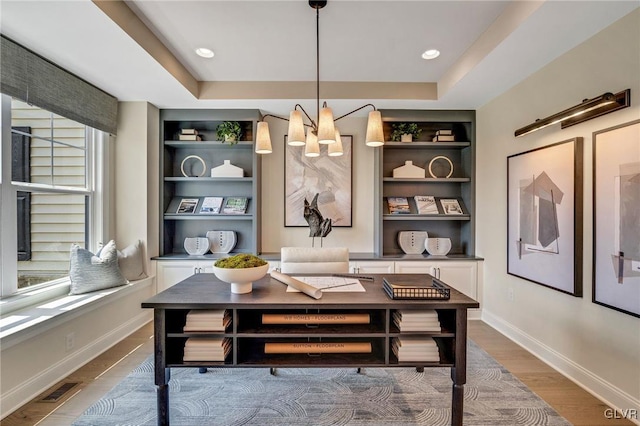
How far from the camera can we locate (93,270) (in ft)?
8.86

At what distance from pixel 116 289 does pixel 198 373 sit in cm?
123

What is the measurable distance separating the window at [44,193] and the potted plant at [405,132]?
328 cm

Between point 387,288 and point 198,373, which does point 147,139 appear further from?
point 387,288

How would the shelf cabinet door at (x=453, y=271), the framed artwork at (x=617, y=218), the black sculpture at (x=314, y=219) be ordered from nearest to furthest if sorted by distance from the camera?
the framed artwork at (x=617, y=218) → the black sculpture at (x=314, y=219) → the shelf cabinet door at (x=453, y=271)

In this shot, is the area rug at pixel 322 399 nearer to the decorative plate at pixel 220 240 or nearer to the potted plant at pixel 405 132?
the decorative plate at pixel 220 240

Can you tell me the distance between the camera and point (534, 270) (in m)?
2.64

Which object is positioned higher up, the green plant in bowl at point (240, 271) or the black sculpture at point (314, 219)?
the black sculpture at point (314, 219)

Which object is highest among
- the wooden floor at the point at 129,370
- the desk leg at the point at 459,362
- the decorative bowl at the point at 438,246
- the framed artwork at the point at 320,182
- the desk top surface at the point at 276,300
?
the framed artwork at the point at 320,182

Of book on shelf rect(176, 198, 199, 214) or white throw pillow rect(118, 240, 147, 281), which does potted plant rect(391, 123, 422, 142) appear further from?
white throw pillow rect(118, 240, 147, 281)

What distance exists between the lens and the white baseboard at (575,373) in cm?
187

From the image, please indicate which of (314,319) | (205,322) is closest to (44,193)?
(205,322)

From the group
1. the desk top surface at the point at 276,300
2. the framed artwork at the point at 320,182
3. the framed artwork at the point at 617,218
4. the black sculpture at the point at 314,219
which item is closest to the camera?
the desk top surface at the point at 276,300

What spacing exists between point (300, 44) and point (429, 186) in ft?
7.83

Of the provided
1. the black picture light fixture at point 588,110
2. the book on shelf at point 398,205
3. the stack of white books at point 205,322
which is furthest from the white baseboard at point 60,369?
the black picture light fixture at point 588,110
